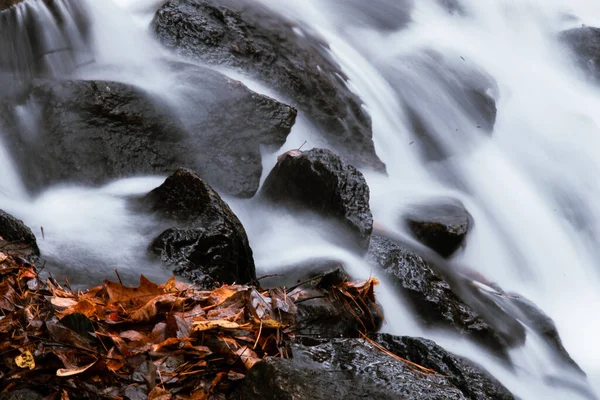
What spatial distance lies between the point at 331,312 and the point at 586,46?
990 centimetres

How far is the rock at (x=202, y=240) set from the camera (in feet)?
11.3

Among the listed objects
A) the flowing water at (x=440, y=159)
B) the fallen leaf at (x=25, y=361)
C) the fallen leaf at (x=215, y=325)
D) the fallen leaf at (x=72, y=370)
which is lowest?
the flowing water at (x=440, y=159)

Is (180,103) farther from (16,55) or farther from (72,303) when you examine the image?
(72,303)

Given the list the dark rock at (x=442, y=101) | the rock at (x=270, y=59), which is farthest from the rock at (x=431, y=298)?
the dark rock at (x=442, y=101)

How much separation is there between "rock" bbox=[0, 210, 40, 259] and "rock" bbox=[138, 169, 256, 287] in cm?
64

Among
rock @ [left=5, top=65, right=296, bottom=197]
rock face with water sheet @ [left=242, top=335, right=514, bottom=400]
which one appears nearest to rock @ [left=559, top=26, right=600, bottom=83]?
rock @ [left=5, top=65, right=296, bottom=197]

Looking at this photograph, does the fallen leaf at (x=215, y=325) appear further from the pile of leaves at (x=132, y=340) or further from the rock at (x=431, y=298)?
the rock at (x=431, y=298)

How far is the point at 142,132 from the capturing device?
16.0ft

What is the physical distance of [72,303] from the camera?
245 cm

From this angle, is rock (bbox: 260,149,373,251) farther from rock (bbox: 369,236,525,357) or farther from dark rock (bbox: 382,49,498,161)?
dark rock (bbox: 382,49,498,161)

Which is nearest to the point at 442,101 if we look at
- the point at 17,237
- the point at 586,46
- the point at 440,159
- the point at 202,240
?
the point at 440,159

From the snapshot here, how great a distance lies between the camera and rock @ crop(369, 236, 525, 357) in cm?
434

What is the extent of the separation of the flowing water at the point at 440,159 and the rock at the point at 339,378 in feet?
4.39

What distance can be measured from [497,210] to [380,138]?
136 cm
